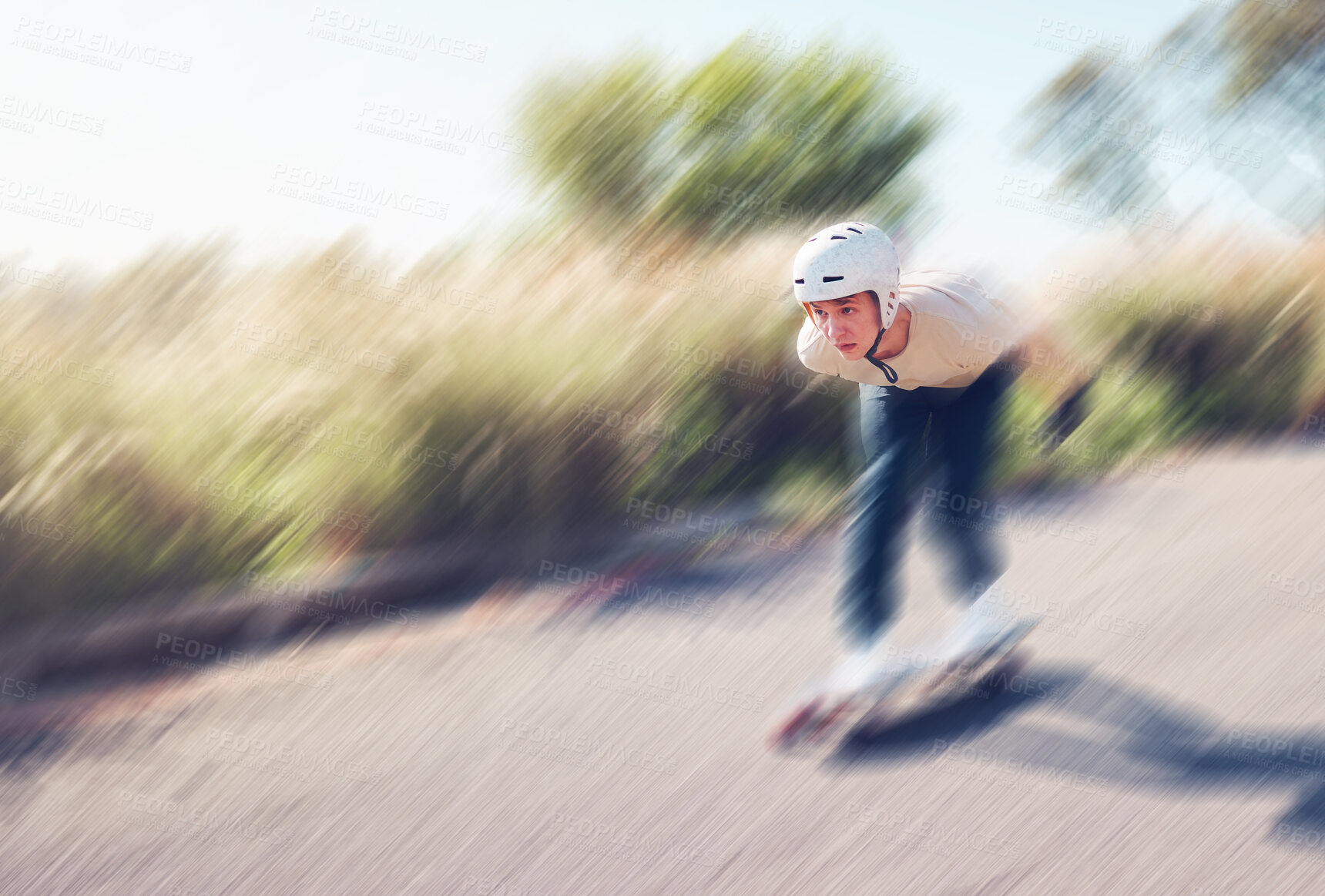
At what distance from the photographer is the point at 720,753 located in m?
3.01

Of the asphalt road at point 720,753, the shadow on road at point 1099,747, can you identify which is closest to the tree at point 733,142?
the asphalt road at point 720,753

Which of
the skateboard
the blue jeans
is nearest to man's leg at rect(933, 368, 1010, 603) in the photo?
the blue jeans

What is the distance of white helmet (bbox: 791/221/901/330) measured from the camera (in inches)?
108

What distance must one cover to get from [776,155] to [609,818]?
16.0ft

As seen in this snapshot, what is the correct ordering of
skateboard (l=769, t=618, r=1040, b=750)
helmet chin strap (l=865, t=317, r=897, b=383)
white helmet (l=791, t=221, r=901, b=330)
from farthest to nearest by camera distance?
skateboard (l=769, t=618, r=1040, b=750) < helmet chin strap (l=865, t=317, r=897, b=383) < white helmet (l=791, t=221, r=901, b=330)

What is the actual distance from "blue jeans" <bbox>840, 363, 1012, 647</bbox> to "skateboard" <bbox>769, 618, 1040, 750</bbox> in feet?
0.60

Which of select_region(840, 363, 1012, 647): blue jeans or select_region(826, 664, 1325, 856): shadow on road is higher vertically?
select_region(840, 363, 1012, 647): blue jeans

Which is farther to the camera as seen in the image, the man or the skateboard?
the skateboard

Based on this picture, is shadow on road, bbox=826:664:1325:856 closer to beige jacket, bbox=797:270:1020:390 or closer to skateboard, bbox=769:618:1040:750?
skateboard, bbox=769:618:1040:750

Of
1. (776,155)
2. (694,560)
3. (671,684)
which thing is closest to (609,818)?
(671,684)

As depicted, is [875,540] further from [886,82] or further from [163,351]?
[886,82]

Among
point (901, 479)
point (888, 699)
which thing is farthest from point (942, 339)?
point (888, 699)

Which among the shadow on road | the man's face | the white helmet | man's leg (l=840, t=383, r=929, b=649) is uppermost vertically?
the white helmet

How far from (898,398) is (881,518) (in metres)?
0.38
